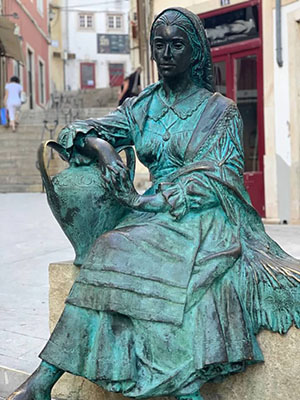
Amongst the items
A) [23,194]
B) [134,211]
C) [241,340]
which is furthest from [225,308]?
[23,194]

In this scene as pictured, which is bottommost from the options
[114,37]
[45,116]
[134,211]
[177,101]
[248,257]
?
[248,257]

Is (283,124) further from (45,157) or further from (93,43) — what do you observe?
(93,43)

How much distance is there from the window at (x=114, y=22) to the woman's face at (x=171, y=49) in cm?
4189

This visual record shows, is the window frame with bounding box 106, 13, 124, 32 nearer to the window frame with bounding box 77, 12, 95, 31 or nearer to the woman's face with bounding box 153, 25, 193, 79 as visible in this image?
the window frame with bounding box 77, 12, 95, 31

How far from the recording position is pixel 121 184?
2.51 meters

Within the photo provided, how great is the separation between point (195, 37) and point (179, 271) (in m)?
1.00

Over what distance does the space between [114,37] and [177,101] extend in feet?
137

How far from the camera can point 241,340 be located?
2262mm

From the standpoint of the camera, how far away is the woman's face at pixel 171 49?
2.55m

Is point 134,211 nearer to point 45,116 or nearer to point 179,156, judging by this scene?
point 179,156

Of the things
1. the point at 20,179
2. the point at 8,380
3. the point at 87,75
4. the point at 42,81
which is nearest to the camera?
the point at 8,380

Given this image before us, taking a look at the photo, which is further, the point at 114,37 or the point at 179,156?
the point at 114,37

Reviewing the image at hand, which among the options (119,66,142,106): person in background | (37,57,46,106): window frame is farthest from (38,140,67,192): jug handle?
(37,57,46,106): window frame

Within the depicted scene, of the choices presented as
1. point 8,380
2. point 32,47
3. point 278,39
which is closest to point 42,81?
point 32,47
